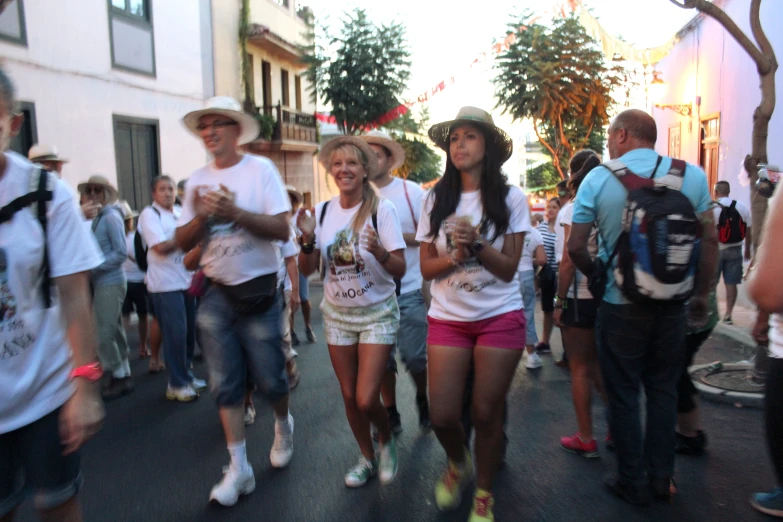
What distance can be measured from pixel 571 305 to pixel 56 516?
297 cm

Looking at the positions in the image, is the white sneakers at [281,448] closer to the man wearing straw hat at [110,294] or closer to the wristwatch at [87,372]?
the wristwatch at [87,372]

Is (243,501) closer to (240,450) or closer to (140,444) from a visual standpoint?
(240,450)

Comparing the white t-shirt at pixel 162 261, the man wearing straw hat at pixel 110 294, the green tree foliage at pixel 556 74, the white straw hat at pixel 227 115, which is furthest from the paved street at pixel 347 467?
the green tree foliage at pixel 556 74

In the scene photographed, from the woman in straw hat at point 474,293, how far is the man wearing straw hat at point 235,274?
0.91 metres

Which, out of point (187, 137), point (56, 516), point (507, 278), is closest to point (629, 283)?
point (507, 278)

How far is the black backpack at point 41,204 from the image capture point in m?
2.08

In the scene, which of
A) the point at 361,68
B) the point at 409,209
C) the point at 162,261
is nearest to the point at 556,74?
the point at 361,68

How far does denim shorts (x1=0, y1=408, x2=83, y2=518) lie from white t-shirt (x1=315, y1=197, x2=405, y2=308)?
5.90 feet

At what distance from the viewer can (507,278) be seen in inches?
128

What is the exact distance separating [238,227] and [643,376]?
230 cm

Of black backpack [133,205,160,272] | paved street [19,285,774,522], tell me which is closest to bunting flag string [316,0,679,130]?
paved street [19,285,774,522]

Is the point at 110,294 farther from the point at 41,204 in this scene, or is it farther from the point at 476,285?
the point at 41,204

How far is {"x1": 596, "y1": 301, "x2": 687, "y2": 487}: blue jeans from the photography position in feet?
11.1

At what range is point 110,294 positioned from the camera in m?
5.79
